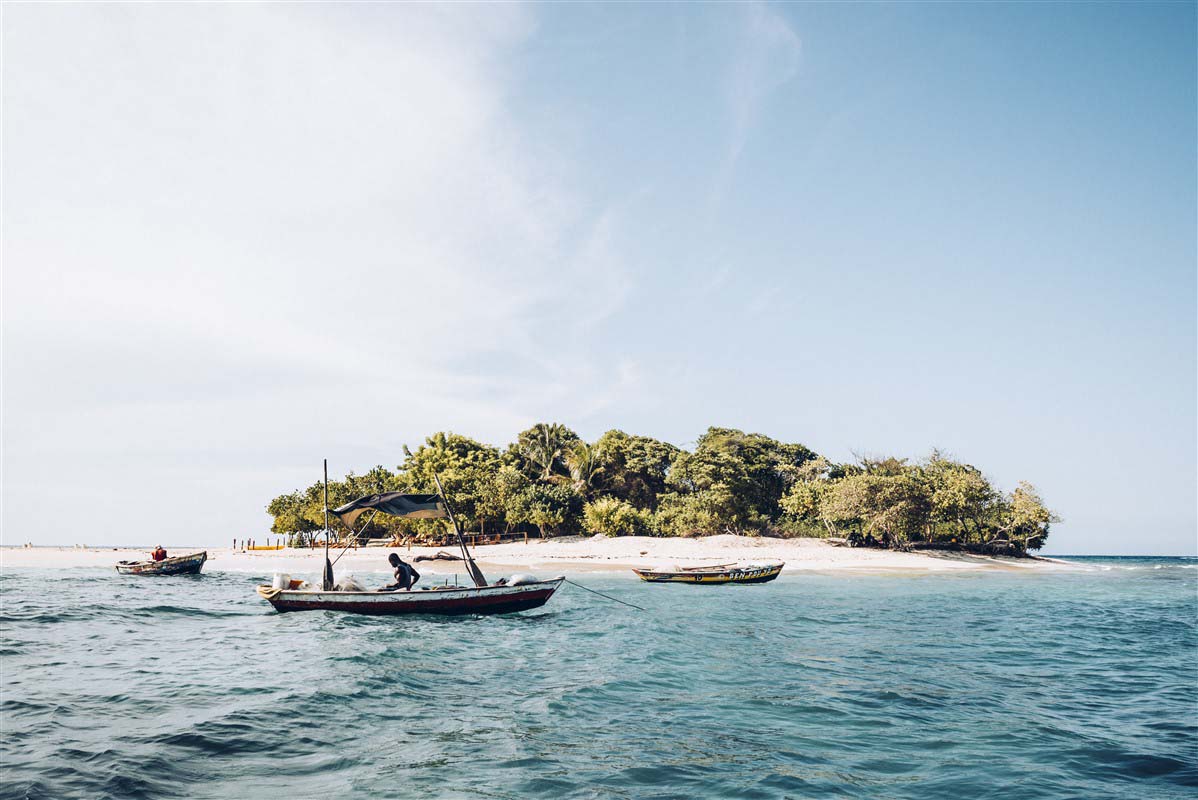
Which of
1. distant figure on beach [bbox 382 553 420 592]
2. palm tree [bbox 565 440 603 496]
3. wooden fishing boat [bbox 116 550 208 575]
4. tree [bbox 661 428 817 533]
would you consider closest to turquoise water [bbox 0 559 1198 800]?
distant figure on beach [bbox 382 553 420 592]

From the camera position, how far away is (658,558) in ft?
183

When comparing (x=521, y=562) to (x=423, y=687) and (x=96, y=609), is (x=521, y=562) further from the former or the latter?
(x=423, y=687)

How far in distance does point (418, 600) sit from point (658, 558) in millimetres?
34425

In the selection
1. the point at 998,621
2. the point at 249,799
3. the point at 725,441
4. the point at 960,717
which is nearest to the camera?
the point at 249,799

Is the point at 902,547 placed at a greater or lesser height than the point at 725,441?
lesser

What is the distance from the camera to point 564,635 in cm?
2066

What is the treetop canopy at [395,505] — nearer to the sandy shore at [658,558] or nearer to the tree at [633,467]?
the sandy shore at [658,558]

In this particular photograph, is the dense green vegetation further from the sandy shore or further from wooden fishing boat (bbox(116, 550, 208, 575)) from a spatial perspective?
wooden fishing boat (bbox(116, 550, 208, 575))

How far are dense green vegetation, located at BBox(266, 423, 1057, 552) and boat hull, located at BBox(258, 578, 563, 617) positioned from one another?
2699 centimetres

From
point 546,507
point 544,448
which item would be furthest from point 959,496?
point 544,448

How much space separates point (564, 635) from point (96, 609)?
62.9 feet

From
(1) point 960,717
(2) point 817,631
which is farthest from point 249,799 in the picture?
(2) point 817,631

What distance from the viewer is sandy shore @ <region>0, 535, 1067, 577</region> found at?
5153 centimetres

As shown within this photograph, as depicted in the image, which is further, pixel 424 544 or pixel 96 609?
pixel 424 544
